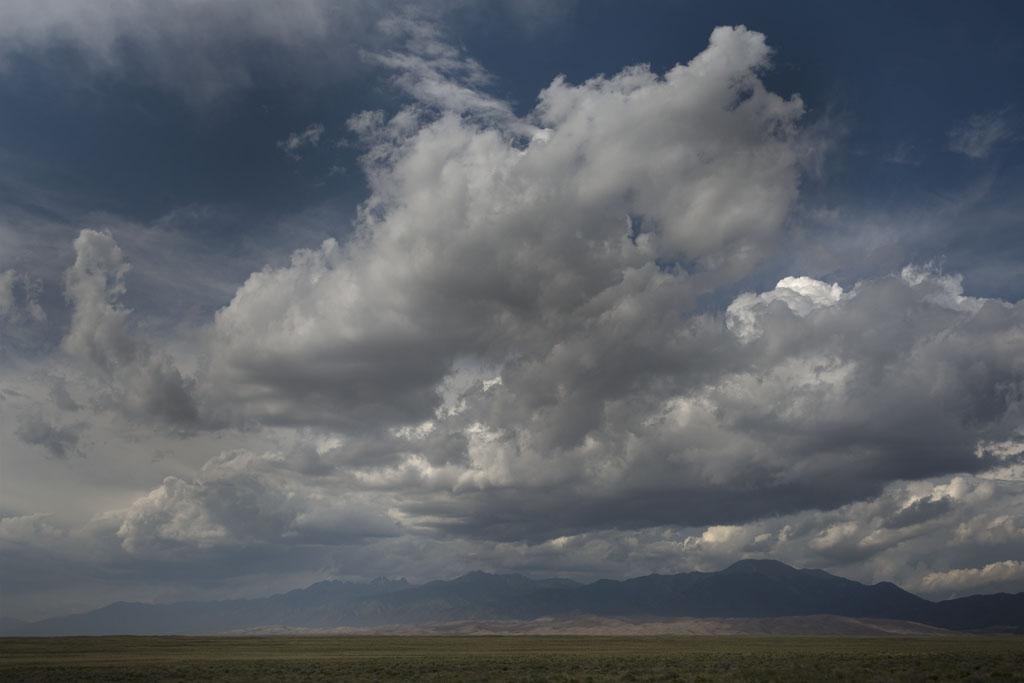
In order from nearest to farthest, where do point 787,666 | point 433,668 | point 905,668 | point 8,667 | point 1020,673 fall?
point 1020,673 → point 905,668 → point 787,666 → point 433,668 → point 8,667

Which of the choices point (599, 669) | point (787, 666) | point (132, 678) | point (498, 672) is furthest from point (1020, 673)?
point (132, 678)

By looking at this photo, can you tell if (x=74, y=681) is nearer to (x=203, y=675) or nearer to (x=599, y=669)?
(x=203, y=675)

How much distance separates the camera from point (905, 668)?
66500mm

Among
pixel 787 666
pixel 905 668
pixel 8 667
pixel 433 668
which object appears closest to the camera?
pixel 905 668

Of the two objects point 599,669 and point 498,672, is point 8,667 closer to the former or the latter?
point 498,672

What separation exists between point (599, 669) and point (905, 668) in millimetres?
29252

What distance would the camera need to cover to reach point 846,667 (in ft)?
227

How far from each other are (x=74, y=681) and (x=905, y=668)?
78206mm

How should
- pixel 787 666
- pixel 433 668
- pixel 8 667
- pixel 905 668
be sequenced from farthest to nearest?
pixel 8 667, pixel 433 668, pixel 787 666, pixel 905 668

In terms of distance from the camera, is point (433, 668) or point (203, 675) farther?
point (433, 668)

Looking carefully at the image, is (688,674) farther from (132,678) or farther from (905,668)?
(132,678)

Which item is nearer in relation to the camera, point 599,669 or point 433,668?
point 599,669

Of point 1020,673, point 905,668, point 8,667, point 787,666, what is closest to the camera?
point 1020,673

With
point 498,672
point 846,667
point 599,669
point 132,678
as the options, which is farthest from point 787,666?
point 132,678
